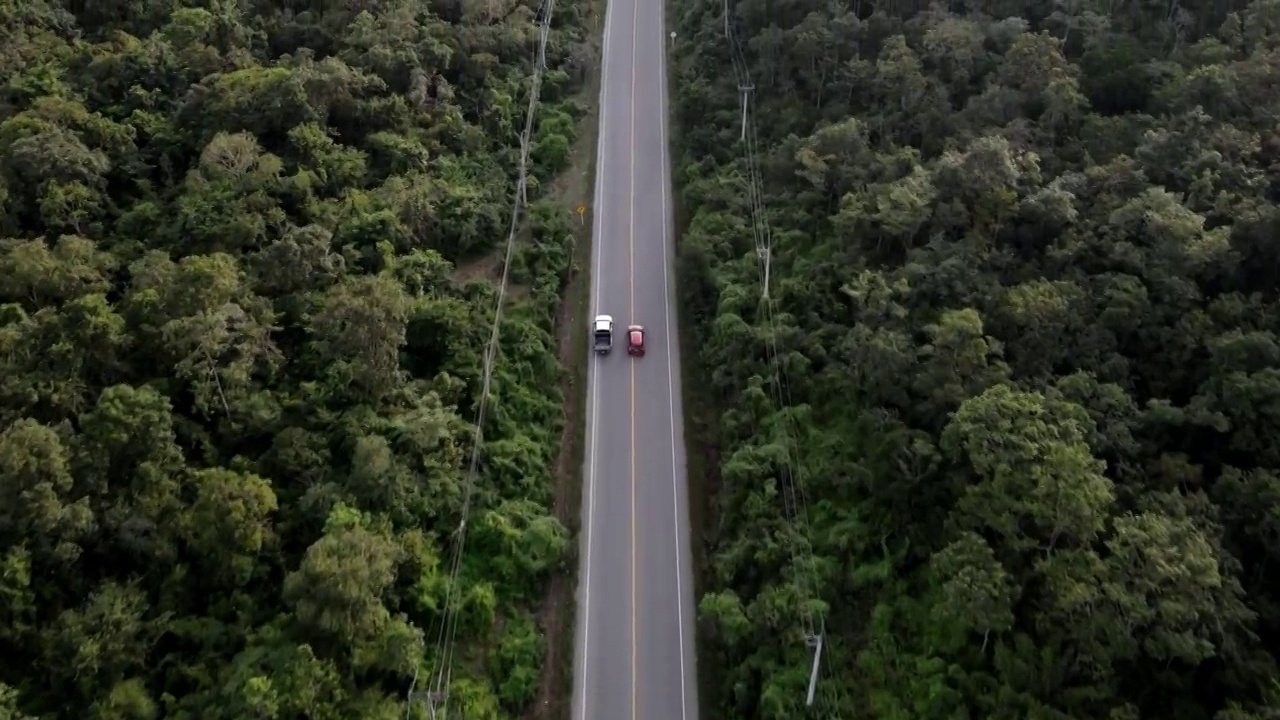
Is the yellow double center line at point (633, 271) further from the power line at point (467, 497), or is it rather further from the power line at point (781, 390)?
the power line at point (781, 390)

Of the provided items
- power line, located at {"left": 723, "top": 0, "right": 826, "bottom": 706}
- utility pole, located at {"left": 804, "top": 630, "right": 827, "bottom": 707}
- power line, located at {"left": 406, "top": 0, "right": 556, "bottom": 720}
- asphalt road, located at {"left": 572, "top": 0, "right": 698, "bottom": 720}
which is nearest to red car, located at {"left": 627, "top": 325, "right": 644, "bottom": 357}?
asphalt road, located at {"left": 572, "top": 0, "right": 698, "bottom": 720}

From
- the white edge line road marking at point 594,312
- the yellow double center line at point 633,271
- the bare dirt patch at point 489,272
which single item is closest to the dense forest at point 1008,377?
the yellow double center line at point 633,271

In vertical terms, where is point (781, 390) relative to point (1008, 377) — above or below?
above

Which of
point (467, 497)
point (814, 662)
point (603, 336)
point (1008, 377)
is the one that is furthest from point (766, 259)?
point (814, 662)

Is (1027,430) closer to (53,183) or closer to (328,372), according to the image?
(328,372)

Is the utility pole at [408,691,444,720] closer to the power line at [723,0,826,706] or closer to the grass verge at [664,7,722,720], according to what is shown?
the grass verge at [664,7,722,720]

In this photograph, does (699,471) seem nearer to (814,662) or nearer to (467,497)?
(467,497)
